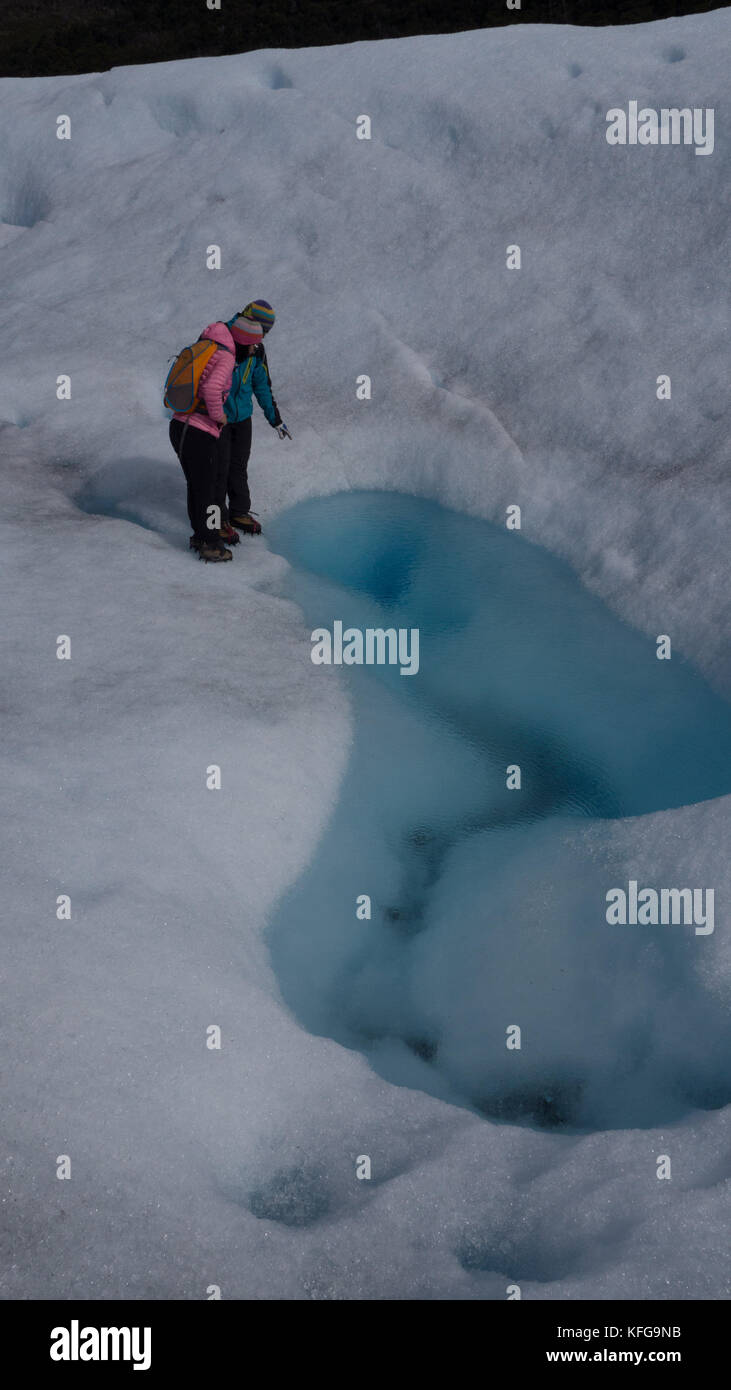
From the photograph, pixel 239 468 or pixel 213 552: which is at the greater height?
pixel 239 468

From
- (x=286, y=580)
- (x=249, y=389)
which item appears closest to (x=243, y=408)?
(x=249, y=389)

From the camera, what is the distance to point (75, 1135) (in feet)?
15.9

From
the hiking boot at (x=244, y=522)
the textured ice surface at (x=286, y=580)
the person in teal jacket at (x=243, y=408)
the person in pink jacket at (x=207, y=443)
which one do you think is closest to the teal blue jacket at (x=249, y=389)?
the person in teal jacket at (x=243, y=408)

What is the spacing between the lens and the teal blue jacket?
9602 millimetres

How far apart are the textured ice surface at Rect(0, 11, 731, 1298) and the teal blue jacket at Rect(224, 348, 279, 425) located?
1.10 m

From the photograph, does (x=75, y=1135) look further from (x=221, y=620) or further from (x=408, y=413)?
(x=408, y=413)

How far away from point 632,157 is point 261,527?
600 centimetres

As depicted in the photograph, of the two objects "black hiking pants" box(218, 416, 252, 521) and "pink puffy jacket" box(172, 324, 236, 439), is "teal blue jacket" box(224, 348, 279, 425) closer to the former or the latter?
"black hiking pants" box(218, 416, 252, 521)

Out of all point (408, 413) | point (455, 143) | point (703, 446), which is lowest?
point (703, 446)

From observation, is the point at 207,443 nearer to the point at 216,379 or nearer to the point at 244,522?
the point at 216,379

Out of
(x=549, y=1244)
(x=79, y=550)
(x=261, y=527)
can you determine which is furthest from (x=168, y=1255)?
(x=261, y=527)

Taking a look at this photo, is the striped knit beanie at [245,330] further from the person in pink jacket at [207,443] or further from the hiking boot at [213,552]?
the hiking boot at [213,552]

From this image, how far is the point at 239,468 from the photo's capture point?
33.4 ft

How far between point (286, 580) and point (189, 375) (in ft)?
6.47
